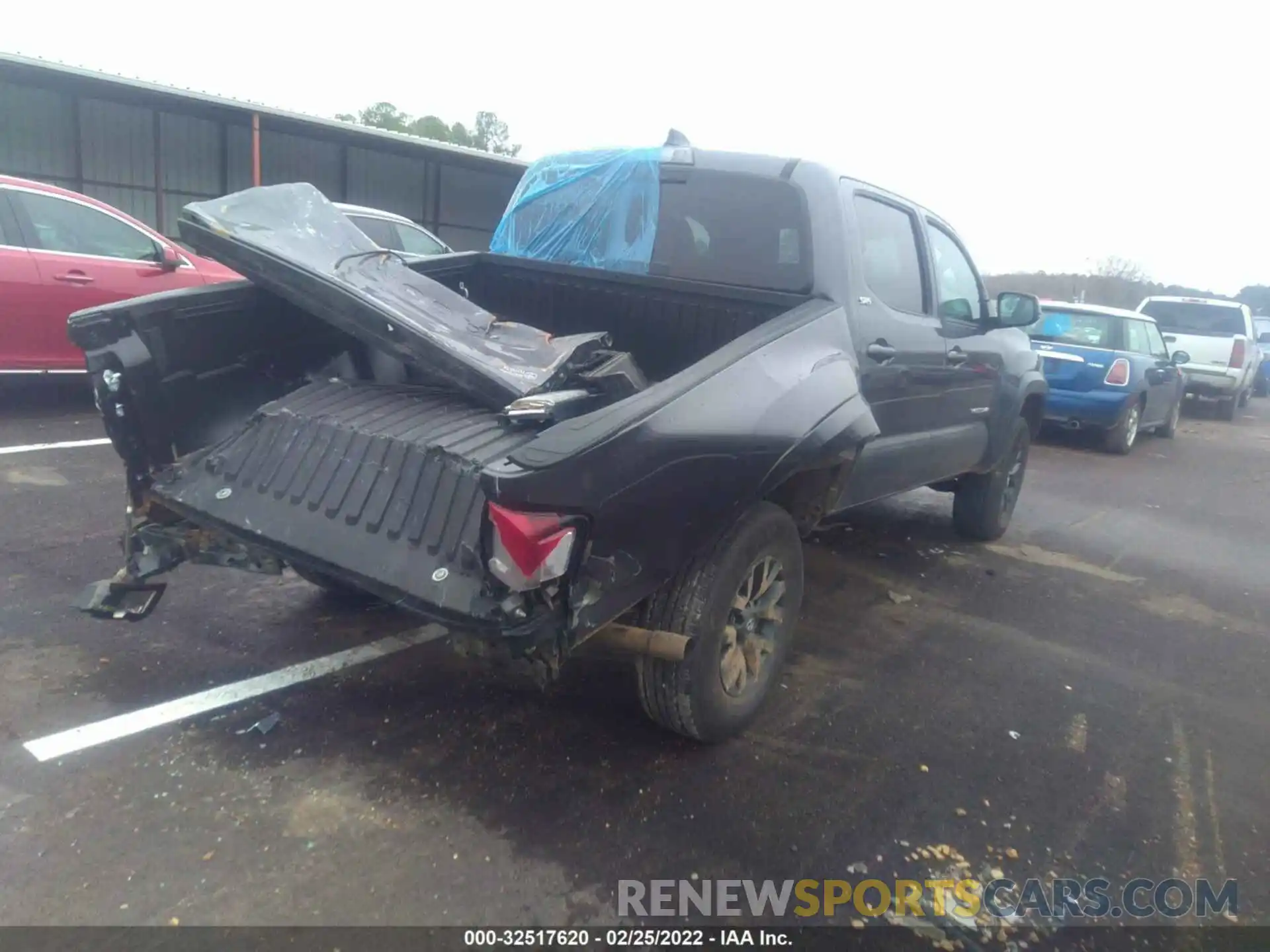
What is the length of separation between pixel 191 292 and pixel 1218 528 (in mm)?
7930

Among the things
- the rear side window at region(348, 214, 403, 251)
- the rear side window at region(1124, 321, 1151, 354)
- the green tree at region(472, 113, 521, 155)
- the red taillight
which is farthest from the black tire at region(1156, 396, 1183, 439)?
the green tree at region(472, 113, 521, 155)

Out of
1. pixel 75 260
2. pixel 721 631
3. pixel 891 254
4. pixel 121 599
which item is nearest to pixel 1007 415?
pixel 891 254

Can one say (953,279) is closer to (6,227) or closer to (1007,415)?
(1007,415)

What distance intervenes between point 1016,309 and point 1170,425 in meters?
9.51

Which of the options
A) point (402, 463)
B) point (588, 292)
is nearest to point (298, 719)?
point (402, 463)

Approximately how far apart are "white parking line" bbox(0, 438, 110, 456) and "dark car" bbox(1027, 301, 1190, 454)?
30.3 feet

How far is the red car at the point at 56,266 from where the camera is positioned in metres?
7.12

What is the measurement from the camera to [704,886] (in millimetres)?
2650

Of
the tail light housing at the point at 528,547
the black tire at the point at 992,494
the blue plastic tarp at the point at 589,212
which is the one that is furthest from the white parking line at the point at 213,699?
the black tire at the point at 992,494

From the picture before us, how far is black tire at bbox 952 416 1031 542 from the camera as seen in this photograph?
6.17 m

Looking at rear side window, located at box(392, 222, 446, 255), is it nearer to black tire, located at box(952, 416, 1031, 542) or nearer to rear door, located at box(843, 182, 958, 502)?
black tire, located at box(952, 416, 1031, 542)

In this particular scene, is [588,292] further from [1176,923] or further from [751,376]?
[1176,923]

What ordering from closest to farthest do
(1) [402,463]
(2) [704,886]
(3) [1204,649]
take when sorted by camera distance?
(2) [704,886], (1) [402,463], (3) [1204,649]

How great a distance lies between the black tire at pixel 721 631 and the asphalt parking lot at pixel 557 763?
0.19 meters
